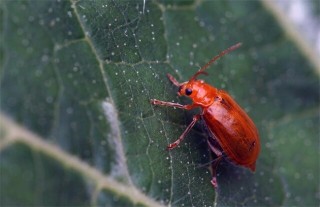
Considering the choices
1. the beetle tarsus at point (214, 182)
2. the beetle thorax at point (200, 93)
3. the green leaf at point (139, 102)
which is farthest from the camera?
the beetle thorax at point (200, 93)

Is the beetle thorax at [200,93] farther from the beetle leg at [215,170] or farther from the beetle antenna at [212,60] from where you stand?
the beetle leg at [215,170]

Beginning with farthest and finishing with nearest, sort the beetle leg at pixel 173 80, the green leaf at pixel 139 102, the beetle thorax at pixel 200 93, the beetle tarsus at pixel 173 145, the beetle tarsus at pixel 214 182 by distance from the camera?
the beetle thorax at pixel 200 93 < the beetle leg at pixel 173 80 < the beetle tarsus at pixel 214 182 < the beetle tarsus at pixel 173 145 < the green leaf at pixel 139 102

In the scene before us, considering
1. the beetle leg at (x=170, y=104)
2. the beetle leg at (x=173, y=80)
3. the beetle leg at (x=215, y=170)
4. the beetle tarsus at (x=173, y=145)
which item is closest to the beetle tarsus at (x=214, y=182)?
the beetle leg at (x=215, y=170)

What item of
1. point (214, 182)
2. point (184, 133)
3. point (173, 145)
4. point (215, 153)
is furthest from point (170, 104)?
point (214, 182)

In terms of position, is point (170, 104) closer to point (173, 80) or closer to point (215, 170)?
point (173, 80)

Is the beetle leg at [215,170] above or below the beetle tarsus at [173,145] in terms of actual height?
below

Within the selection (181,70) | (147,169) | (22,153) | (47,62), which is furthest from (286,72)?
(22,153)
